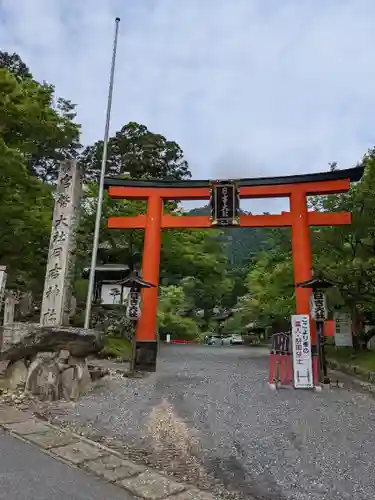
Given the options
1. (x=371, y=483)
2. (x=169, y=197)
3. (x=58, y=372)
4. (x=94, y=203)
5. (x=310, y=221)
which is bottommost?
(x=371, y=483)

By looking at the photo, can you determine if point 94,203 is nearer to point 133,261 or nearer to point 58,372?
point 133,261

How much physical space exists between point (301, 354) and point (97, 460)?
19.7 ft

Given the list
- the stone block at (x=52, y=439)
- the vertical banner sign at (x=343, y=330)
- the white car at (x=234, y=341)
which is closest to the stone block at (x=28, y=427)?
the stone block at (x=52, y=439)

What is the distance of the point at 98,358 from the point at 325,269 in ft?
27.2

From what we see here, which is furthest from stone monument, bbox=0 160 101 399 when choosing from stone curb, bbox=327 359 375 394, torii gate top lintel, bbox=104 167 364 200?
stone curb, bbox=327 359 375 394

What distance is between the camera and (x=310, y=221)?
12.2 metres

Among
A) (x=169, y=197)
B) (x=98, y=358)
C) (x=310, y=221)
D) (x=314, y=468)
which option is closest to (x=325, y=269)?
(x=310, y=221)

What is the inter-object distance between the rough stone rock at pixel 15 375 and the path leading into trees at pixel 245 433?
1563 mm

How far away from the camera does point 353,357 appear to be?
14.0 m

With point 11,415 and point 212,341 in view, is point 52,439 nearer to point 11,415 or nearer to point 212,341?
point 11,415

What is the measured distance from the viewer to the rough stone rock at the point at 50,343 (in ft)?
27.4

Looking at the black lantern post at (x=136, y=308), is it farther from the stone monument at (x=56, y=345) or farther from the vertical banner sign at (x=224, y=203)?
the vertical banner sign at (x=224, y=203)

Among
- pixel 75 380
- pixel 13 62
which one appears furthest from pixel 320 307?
pixel 13 62

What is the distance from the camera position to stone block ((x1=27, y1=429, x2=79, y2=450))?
5138 mm
